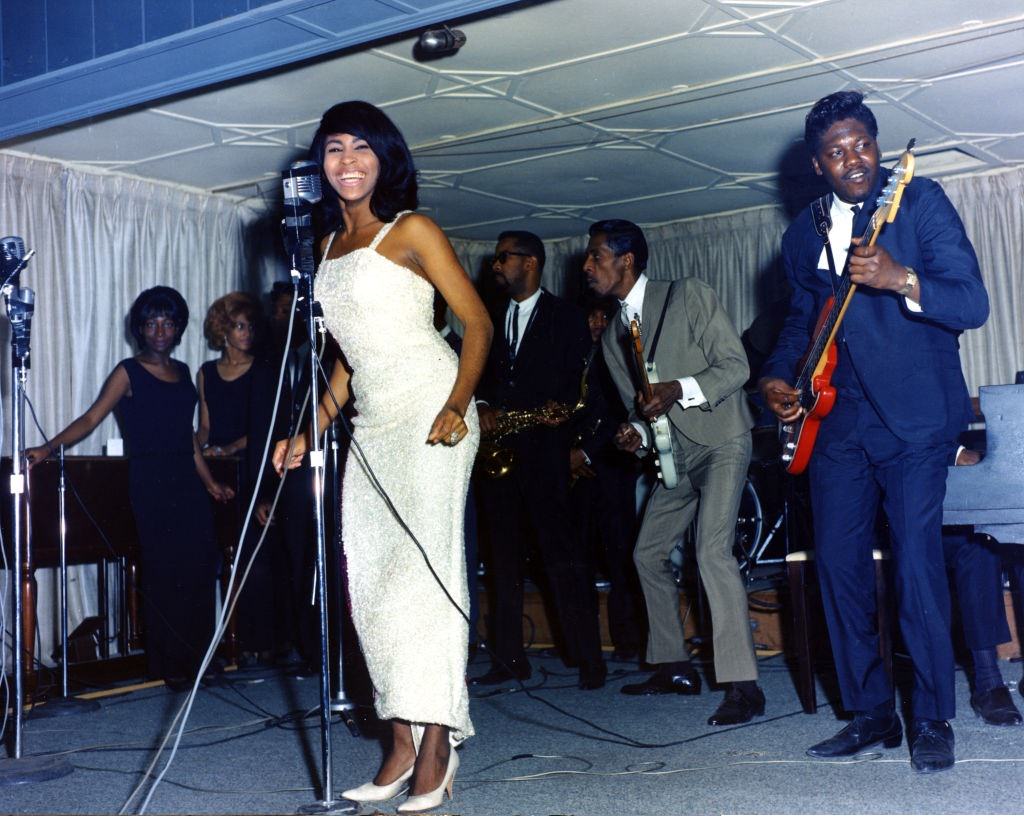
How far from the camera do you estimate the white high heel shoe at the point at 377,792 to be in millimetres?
2826

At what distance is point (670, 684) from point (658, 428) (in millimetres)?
1115

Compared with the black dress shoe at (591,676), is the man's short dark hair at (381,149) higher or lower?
higher

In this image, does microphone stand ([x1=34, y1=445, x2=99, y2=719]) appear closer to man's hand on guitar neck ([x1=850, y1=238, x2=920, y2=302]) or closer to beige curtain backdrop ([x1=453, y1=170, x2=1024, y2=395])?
man's hand on guitar neck ([x1=850, y1=238, x2=920, y2=302])

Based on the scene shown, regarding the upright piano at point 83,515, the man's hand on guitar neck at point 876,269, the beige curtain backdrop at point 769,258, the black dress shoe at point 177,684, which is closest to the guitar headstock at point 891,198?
the man's hand on guitar neck at point 876,269

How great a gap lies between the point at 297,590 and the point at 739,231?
5218 millimetres

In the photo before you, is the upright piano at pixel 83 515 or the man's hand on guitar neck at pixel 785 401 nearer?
the man's hand on guitar neck at pixel 785 401

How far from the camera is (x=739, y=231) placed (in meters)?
9.24

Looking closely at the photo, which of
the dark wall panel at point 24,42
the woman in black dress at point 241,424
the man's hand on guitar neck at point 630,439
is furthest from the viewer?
the woman in black dress at point 241,424

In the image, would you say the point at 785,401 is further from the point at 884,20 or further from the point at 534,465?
the point at 884,20

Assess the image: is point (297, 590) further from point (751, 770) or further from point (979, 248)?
point (979, 248)

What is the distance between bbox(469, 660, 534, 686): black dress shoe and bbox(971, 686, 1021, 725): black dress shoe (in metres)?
→ 2.02

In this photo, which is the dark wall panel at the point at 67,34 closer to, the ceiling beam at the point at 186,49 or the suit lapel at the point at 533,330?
the ceiling beam at the point at 186,49

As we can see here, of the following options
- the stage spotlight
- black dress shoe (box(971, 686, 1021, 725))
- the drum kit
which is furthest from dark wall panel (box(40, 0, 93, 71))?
the drum kit

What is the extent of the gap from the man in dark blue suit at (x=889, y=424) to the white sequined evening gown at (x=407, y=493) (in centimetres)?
106
